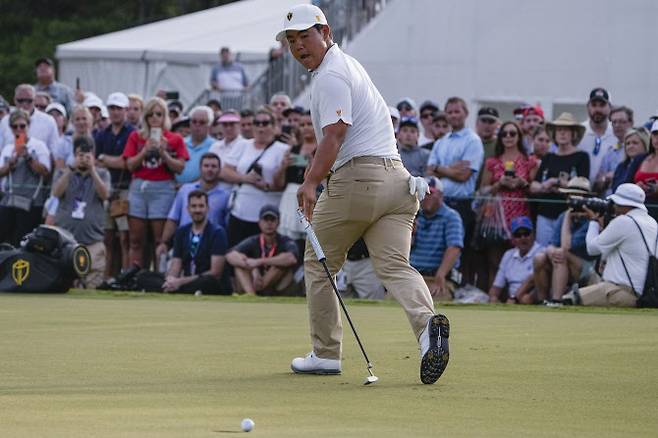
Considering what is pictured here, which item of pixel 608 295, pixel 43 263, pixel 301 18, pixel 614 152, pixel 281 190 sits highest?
pixel 301 18

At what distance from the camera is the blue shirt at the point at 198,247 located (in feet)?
55.9

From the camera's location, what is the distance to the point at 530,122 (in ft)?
57.4

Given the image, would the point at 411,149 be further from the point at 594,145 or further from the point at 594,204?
the point at 594,204

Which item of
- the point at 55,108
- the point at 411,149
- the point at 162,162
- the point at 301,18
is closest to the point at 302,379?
the point at 301,18

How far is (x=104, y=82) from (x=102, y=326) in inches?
787

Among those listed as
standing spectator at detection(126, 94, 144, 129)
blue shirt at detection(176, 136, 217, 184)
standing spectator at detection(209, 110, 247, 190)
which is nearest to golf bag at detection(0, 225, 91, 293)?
blue shirt at detection(176, 136, 217, 184)

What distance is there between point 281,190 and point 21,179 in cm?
360

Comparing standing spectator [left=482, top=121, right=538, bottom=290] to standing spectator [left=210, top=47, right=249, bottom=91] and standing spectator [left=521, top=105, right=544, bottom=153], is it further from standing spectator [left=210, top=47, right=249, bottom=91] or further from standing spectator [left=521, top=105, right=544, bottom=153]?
standing spectator [left=210, top=47, right=249, bottom=91]

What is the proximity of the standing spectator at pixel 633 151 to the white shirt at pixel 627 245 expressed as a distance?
92 centimetres

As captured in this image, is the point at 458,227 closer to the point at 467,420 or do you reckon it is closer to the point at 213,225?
the point at 213,225

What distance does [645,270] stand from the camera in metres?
14.5

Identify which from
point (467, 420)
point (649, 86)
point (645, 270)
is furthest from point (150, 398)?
point (649, 86)

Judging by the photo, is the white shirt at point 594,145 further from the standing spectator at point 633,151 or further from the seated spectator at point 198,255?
the seated spectator at point 198,255

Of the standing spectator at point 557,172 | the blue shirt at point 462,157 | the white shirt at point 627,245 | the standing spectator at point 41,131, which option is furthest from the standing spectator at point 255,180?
the white shirt at point 627,245
